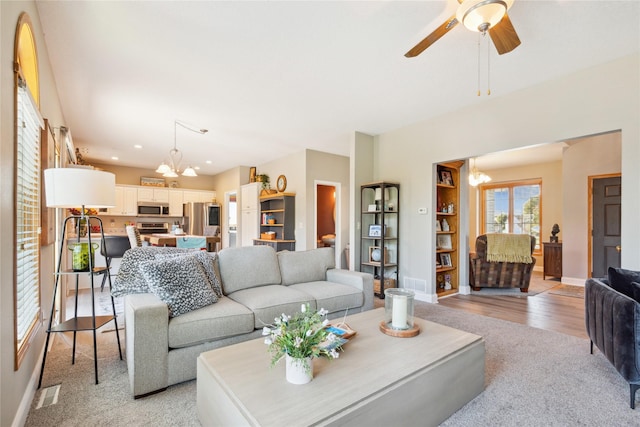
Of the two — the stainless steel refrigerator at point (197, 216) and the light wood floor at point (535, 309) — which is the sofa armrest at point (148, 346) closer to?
the light wood floor at point (535, 309)

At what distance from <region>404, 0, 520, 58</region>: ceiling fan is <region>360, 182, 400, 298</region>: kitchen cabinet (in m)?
2.77

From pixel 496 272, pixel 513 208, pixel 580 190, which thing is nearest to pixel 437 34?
pixel 496 272

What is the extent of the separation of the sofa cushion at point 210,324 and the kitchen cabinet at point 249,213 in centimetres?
500

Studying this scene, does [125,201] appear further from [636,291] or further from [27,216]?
[636,291]

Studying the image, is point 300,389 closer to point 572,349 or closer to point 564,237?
point 572,349

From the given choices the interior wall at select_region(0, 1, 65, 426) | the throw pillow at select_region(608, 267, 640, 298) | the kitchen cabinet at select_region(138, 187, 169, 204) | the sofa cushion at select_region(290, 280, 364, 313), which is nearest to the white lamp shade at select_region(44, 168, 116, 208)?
the interior wall at select_region(0, 1, 65, 426)

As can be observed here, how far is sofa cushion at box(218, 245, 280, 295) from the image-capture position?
2.91 metres

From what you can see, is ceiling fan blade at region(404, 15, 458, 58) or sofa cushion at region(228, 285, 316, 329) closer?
ceiling fan blade at region(404, 15, 458, 58)

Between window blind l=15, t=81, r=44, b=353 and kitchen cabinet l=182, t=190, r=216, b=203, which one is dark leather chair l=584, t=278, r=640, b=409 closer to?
window blind l=15, t=81, r=44, b=353

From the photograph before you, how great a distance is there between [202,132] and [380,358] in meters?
4.70

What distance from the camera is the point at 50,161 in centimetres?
259

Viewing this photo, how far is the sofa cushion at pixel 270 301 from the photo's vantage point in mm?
2449

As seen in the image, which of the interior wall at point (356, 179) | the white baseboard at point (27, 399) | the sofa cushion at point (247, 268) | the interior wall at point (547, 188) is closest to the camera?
the white baseboard at point (27, 399)

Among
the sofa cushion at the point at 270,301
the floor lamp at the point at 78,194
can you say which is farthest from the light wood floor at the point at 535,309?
the floor lamp at the point at 78,194
